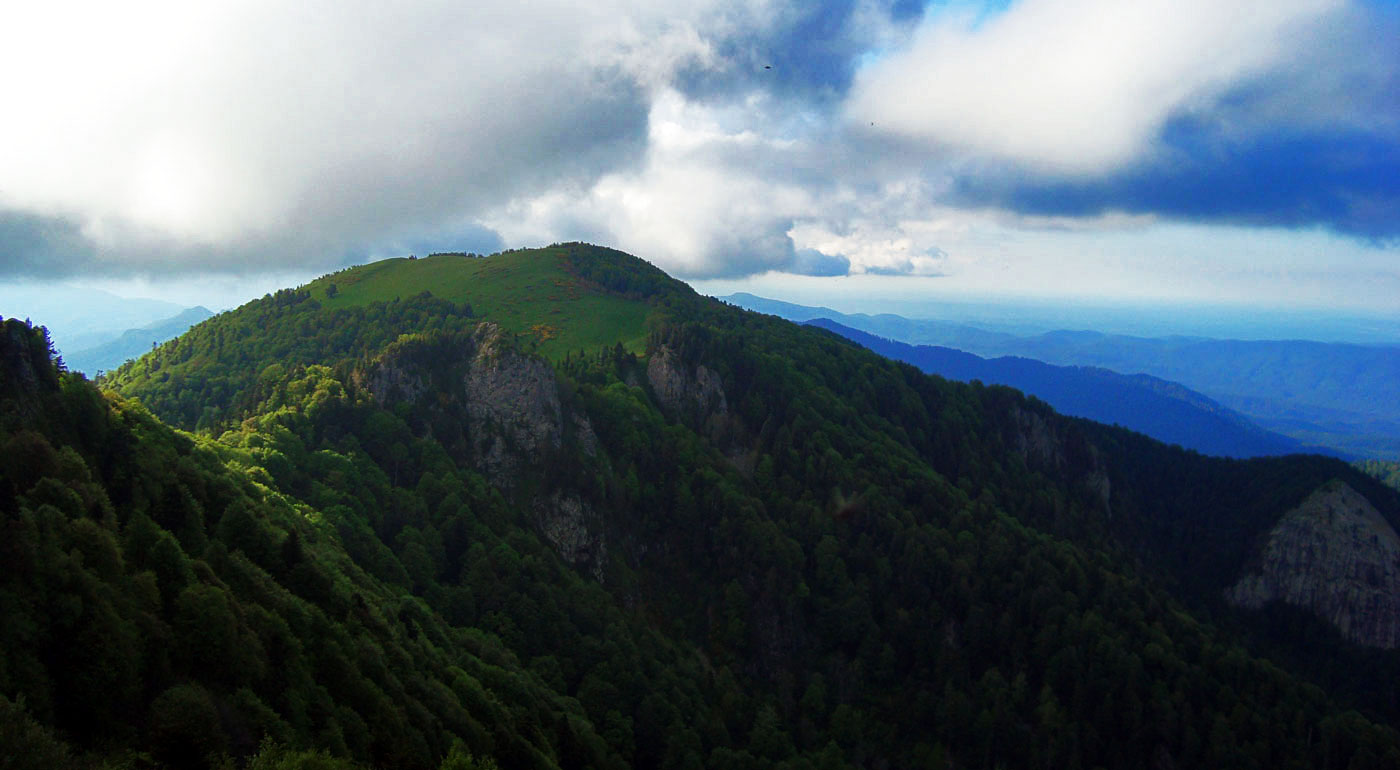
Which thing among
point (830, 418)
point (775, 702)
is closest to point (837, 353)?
point (830, 418)

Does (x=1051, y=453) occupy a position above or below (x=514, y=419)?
below

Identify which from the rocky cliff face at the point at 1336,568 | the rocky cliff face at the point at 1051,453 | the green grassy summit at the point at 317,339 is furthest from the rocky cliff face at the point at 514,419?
the rocky cliff face at the point at 1336,568

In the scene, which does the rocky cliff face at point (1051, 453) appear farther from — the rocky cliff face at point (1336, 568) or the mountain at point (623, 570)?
the rocky cliff face at point (1336, 568)

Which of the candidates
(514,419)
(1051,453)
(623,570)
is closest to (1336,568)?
(1051,453)

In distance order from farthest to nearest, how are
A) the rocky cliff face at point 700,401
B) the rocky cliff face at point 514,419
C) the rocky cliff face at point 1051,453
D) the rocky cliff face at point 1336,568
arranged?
the rocky cliff face at point 1051,453 → the rocky cliff face at point 1336,568 → the rocky cliff face at point 700,401 → the rocky cliff face at point 514,419

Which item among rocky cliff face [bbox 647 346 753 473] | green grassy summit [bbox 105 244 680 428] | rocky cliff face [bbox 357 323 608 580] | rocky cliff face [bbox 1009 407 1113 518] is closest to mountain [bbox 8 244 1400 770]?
rocky cliff face [bbox 357 323 608 580]

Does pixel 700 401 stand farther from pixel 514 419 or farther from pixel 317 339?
pixel 317 339
